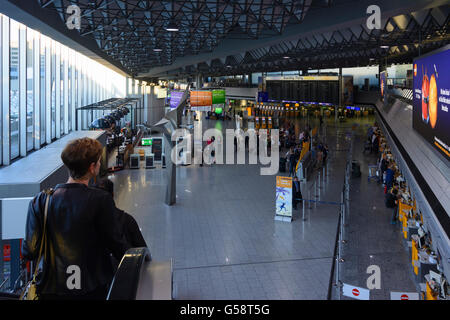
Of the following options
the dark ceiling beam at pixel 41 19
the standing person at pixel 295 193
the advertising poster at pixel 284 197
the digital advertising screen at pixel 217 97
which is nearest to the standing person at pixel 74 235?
the dark ceiling beam at pixel 41 19

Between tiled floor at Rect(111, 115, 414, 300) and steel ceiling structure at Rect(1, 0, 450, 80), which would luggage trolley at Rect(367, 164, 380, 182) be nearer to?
tiled floor at Rect(111, 115, 414, 300)

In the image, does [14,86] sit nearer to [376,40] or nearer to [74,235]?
[74,235]

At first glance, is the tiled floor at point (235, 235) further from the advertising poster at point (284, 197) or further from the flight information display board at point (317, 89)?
the flight information display board at point (317, 89)

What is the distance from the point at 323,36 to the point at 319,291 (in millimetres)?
23347

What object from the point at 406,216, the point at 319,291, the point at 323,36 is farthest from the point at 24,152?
the point at 323,36

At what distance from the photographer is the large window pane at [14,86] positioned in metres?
13.5

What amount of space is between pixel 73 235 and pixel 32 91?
15880mm

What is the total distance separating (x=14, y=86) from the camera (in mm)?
13875

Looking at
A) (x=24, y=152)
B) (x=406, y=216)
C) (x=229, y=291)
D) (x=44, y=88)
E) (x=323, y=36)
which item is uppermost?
(x=323, y=36)

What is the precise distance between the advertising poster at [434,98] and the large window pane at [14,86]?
12.0 metres

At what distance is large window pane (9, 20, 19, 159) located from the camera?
44.3ft

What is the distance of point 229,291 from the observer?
8.59 metres

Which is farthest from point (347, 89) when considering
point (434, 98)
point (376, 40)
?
point (434, 98)
